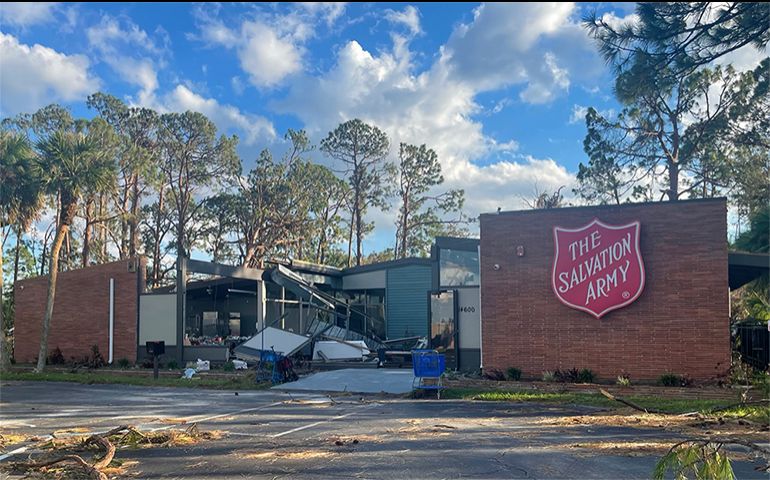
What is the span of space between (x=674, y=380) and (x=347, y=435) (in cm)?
933

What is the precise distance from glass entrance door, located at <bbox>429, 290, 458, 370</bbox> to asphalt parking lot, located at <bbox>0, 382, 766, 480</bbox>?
4.38m

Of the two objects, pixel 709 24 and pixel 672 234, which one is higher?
pixel 709 24

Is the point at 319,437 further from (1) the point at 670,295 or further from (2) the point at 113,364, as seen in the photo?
(2) the point at 113,364

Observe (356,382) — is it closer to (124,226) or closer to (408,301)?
(408,301)

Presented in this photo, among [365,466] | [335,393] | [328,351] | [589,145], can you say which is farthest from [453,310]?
[589,145]

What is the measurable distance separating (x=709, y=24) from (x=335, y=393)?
39.9ft

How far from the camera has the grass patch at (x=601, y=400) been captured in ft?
43.6

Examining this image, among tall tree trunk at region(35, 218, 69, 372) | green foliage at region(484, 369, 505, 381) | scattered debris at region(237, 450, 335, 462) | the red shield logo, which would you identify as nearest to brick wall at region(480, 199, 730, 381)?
→ the red shield logo

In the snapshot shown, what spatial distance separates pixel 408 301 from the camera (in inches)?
1265

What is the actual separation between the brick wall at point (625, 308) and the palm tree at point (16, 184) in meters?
16.0

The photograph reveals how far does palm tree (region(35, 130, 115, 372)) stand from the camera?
22953 mm

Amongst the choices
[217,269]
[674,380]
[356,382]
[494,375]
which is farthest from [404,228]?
[674,380]

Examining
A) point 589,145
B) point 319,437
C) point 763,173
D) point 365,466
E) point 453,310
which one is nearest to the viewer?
point 365,466

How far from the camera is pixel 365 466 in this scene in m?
8.82
